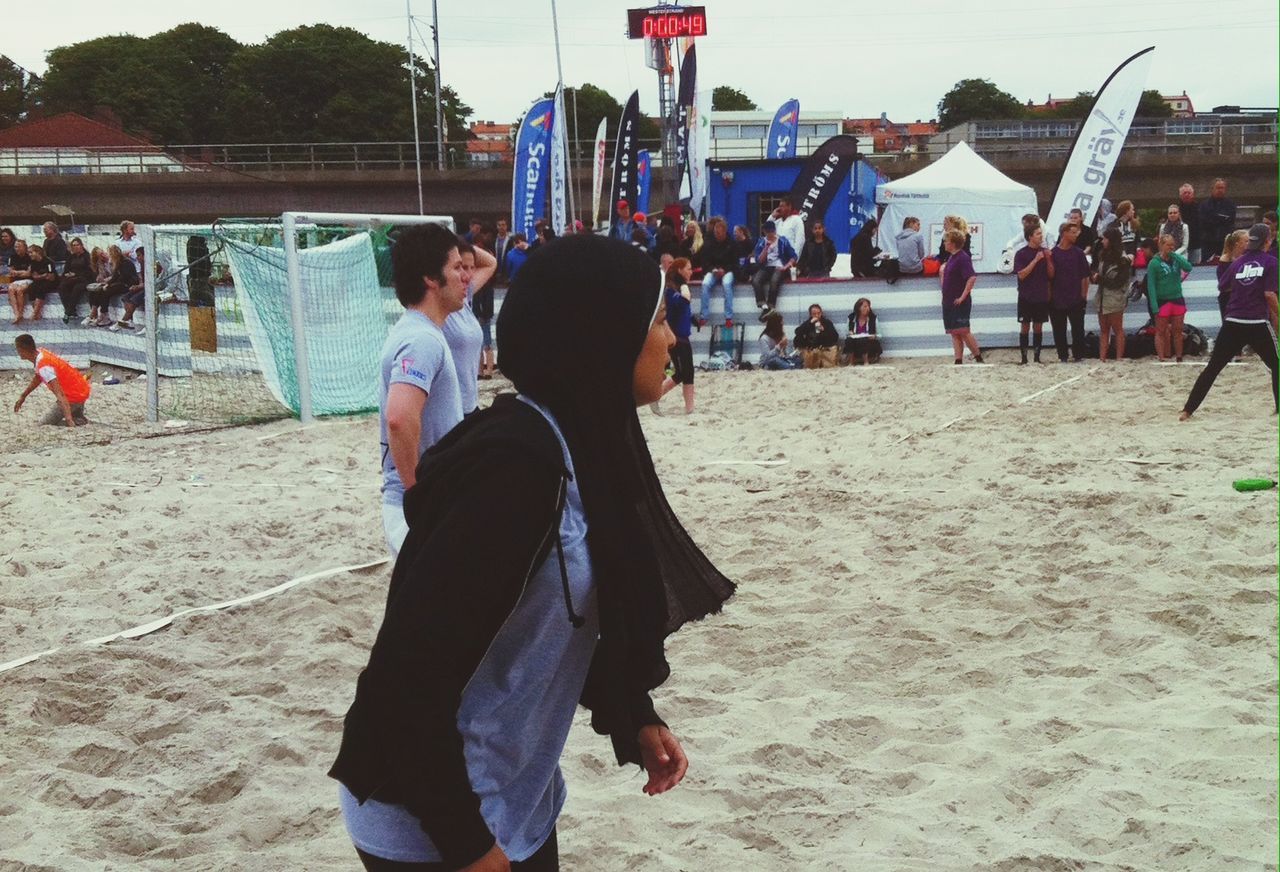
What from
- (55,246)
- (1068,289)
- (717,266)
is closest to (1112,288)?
(1068,289)

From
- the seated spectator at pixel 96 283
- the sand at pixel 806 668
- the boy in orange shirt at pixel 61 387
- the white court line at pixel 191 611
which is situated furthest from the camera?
the seated spectator at pixel 96 283

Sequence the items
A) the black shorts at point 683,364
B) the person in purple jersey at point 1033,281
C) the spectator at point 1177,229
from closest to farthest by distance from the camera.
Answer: the black shorts at point 683,364, the person in purple jersey at point 1033,281, the spectator at point 1177,229

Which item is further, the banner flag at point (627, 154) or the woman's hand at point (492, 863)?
the banner flag at point (627, 154)

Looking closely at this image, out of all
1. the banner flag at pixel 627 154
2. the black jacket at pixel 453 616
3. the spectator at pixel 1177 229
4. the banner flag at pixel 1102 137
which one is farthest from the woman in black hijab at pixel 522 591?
the banner flag at pixel 627 154

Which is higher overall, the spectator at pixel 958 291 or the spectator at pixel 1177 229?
the spectator at pixel 1177 229

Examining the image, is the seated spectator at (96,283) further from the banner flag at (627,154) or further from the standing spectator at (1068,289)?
the standing spectator at (1068,289)

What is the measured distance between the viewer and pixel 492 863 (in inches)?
66.6

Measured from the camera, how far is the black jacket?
1.62m

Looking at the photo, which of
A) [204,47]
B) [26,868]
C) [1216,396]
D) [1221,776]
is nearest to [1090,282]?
[1216,396]

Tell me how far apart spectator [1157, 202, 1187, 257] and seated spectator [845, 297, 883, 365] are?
3.59 metres

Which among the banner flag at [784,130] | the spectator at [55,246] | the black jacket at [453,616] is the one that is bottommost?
the black jacket at [453,616]

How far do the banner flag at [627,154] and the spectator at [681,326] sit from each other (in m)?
9.99

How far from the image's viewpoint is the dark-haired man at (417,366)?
3.78 m

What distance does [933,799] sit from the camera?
147 inches
